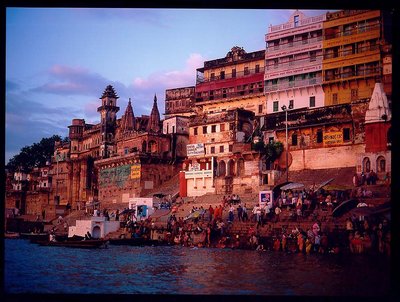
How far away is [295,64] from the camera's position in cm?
3119

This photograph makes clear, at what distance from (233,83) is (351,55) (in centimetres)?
1120

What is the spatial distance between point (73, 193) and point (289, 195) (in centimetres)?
2089

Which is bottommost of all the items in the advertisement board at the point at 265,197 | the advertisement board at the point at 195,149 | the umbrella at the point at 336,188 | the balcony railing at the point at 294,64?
the advertisement board at the point at 265,197

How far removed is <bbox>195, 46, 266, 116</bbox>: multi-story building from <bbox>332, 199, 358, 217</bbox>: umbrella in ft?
52.3

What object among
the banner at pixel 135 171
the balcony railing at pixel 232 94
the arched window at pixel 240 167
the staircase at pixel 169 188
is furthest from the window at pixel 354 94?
the banner at pixel 135 171

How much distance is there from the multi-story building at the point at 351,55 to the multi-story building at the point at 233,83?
265 inches

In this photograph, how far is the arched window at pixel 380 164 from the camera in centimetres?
2186

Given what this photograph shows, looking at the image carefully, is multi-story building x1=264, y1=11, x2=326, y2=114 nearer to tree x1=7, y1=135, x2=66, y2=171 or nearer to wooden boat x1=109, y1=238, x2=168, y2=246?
wooden boat x1=109, y1=238, x2=168, y2=246

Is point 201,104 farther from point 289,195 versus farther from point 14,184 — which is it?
point 289,195

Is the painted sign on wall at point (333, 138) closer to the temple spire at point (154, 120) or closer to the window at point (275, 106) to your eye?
the window at point (275, 106)

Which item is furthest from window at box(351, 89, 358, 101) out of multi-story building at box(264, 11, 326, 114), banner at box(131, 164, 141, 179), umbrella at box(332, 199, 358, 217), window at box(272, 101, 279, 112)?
banner at box(131, 164, 141, 179)

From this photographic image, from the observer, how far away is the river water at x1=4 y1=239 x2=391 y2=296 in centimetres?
1130

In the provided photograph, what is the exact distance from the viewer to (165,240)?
25.9 m

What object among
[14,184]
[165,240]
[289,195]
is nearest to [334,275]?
[289,195]
